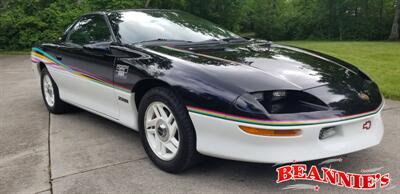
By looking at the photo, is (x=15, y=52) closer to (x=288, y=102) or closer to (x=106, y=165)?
(x=106, y=165)

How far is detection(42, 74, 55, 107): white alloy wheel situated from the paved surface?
1.39 feet

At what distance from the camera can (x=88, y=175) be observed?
10.7ft

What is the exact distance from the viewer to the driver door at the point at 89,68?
3.83m

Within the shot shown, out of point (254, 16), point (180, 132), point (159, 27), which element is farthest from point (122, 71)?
point (254, 16)

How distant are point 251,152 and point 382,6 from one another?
33.9 meters

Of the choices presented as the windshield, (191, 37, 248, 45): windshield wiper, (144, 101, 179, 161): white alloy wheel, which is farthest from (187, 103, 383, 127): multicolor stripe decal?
the windshield

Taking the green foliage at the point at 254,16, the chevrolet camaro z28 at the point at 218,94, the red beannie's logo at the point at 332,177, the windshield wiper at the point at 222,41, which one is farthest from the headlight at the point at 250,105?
the green foliage at the point at 254,16

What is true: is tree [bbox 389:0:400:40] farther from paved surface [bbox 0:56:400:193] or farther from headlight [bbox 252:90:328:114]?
headlight [bbox 252:90:328:114]

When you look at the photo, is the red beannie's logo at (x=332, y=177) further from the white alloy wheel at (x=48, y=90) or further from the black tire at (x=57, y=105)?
the white alloy wheel at (x=48, y=90)

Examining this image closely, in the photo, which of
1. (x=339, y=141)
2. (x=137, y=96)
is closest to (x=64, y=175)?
(x=137, y=96)

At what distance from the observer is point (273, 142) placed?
8.61ft

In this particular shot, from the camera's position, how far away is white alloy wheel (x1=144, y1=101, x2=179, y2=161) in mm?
3152

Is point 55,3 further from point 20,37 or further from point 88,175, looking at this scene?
point 88,175

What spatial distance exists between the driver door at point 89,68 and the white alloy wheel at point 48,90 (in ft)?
1.32
